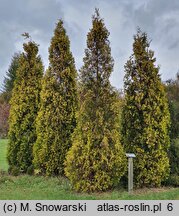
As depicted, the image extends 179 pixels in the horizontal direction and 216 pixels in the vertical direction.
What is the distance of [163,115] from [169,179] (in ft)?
5.98

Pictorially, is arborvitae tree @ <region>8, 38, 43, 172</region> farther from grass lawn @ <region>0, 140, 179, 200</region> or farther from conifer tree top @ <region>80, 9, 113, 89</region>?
conifer tree top @ <region>80, 9, 113, 89</region>

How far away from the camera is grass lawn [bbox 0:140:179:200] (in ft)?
27.0

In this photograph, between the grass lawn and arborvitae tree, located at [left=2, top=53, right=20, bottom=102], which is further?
arborvitae tree, located at [left=2, top=53, right=20, bottom=102]

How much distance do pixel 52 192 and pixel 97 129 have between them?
1950 millimetres

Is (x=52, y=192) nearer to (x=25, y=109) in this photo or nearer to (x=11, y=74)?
(x=25, y=109)

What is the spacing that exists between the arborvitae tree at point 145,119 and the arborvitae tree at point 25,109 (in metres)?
3.97

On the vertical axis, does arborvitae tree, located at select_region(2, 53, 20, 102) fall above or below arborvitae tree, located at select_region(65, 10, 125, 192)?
above

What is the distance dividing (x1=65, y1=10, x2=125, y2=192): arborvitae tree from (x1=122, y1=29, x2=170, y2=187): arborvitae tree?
0.67m

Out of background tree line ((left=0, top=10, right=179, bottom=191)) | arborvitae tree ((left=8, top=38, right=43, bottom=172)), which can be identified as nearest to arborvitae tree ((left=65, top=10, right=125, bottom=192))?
background tree line ((left=0, top=10, right=179, bottom=191))

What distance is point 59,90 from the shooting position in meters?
11.4

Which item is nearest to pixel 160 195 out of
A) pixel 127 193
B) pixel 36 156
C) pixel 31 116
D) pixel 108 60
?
pixel 127 193

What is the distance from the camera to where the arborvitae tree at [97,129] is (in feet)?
29.1

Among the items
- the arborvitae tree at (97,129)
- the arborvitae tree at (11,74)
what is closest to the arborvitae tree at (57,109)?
the arborvitae tree at (97,129)

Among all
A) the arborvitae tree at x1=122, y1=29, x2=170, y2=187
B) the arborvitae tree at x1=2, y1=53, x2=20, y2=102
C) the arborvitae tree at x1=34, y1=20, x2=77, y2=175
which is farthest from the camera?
the arborvitae tree at x1=2, y1=53, x2=20, y2=102
